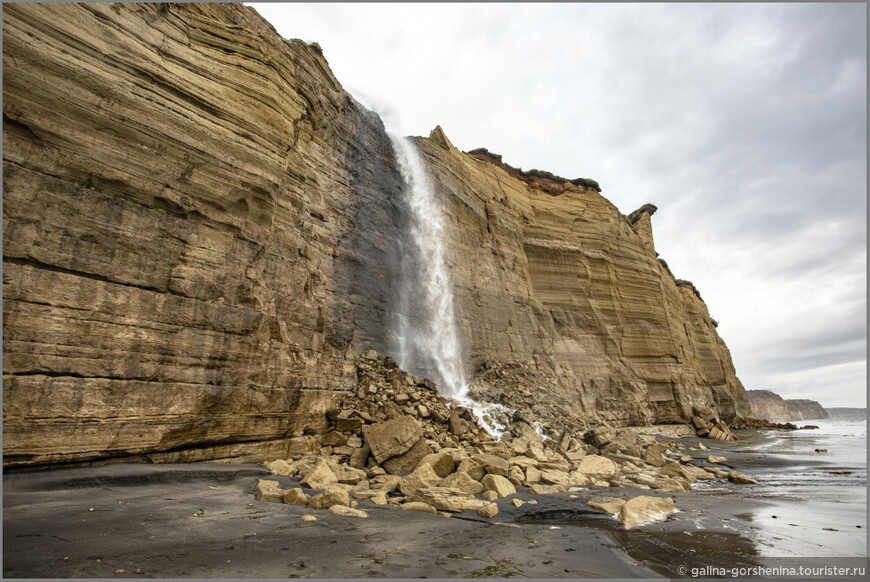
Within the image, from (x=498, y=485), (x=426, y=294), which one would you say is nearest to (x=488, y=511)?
(x=498, y=485)

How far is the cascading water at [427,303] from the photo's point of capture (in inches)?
723

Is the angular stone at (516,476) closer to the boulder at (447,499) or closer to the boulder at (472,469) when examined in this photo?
the boulder at (472,469)

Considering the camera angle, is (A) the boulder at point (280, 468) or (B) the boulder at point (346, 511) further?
(A) the boulder at point (280, 468)

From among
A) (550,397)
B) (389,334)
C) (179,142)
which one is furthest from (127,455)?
(550,397)

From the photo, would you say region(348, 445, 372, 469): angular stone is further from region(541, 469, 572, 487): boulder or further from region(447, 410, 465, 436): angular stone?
region(541, 469, 572, 487): boulder

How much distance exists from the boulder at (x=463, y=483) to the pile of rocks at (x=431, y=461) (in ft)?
0.07

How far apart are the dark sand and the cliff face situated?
9284 centimetres

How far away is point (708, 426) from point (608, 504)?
25.7 m

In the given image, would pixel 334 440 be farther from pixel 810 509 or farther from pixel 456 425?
pixel 810 509

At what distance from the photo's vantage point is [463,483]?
9078 mm

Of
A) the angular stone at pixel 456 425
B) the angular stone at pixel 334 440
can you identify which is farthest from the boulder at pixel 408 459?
the angular stone at pixel 456 425

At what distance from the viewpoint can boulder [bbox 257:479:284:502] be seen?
281 inches

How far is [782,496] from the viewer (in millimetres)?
10469

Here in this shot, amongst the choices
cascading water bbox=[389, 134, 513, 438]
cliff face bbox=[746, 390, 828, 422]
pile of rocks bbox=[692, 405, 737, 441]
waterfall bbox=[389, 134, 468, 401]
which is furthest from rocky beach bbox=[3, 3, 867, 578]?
cliff face bbox=[746, 390, 828, 422]
